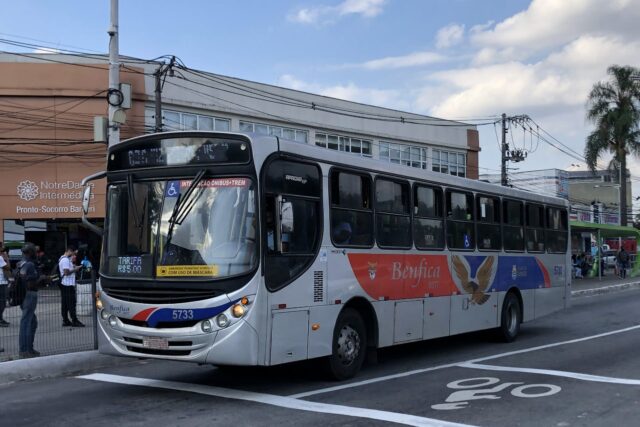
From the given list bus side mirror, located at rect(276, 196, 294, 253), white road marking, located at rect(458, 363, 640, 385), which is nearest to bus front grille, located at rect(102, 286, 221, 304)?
bus side mirror, located at rect(276, 196, 294, 253)

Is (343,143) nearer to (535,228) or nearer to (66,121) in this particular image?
(66,121)

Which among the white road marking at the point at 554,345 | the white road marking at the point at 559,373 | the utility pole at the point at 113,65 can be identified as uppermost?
the utility pole at the point at 113,65

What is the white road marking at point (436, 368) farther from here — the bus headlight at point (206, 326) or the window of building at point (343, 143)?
the window of building at point (343, 143)

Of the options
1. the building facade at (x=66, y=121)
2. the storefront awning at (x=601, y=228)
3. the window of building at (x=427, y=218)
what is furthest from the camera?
the storefront awning at (x=601, y=228)

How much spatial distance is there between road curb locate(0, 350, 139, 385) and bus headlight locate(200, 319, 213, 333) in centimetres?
387

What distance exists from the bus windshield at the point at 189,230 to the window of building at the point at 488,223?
20.7ft

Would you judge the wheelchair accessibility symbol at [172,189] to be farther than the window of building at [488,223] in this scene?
No

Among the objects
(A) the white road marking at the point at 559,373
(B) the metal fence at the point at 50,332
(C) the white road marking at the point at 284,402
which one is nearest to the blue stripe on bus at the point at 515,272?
(A) the white road marking at the point at 559,373

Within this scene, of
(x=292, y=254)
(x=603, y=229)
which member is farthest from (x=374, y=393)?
(x=603, y=229)

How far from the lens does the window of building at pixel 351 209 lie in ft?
29.2

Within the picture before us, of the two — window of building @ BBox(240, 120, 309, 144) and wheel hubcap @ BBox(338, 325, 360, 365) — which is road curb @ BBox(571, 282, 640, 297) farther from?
wheel hubcap @ BBox(338, 325, 360, 365)

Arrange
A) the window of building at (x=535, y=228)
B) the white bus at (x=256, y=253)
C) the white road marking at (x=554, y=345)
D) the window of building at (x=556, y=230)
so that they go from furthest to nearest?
the window of building at (x=556, y=230), the window of building at (x=535, y=228), the white road marking at (x=554, y=345), the white bus at (x=256, y=253)

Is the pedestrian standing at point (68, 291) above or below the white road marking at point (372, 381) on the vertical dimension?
above

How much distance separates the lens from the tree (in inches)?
1764
